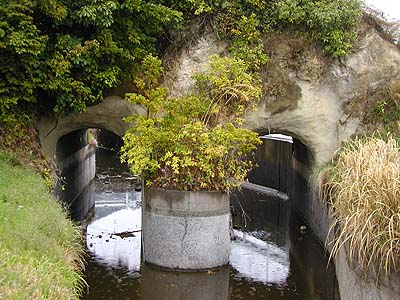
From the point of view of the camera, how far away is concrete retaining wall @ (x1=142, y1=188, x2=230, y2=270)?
390 inches

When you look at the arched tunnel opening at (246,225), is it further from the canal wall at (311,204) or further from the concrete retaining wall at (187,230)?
the concrete retaining wall at (187,230)

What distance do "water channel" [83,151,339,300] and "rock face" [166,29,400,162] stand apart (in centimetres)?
250

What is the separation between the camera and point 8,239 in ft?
19.1

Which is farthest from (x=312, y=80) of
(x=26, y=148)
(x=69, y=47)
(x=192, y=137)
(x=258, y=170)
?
(x=258, y=170)

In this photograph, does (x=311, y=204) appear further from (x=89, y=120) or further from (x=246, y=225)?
(x=89, y=120)

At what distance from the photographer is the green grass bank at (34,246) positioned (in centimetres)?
470

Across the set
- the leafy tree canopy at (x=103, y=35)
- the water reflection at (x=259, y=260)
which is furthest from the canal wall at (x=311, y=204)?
the leafy tree canopy at (x=103, y=35)

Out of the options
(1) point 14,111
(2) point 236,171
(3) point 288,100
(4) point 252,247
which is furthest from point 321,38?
(1) point 14,111

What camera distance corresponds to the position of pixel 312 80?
12.2 m

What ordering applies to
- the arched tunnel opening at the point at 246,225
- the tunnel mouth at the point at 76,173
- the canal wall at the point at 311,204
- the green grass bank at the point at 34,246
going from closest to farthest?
the green grass bank at the point at 34,246, the canal wall at the point at 311,204, the arched tunnel opening at the point at 246,225, the tunnel mouth at the point at 76,173

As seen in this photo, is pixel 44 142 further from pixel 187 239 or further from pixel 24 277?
pixel 24 277

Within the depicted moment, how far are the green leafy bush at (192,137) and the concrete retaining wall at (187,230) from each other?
261 millimetres

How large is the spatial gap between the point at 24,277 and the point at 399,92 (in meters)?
9.87

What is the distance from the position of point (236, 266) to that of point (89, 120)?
4.93 meters
